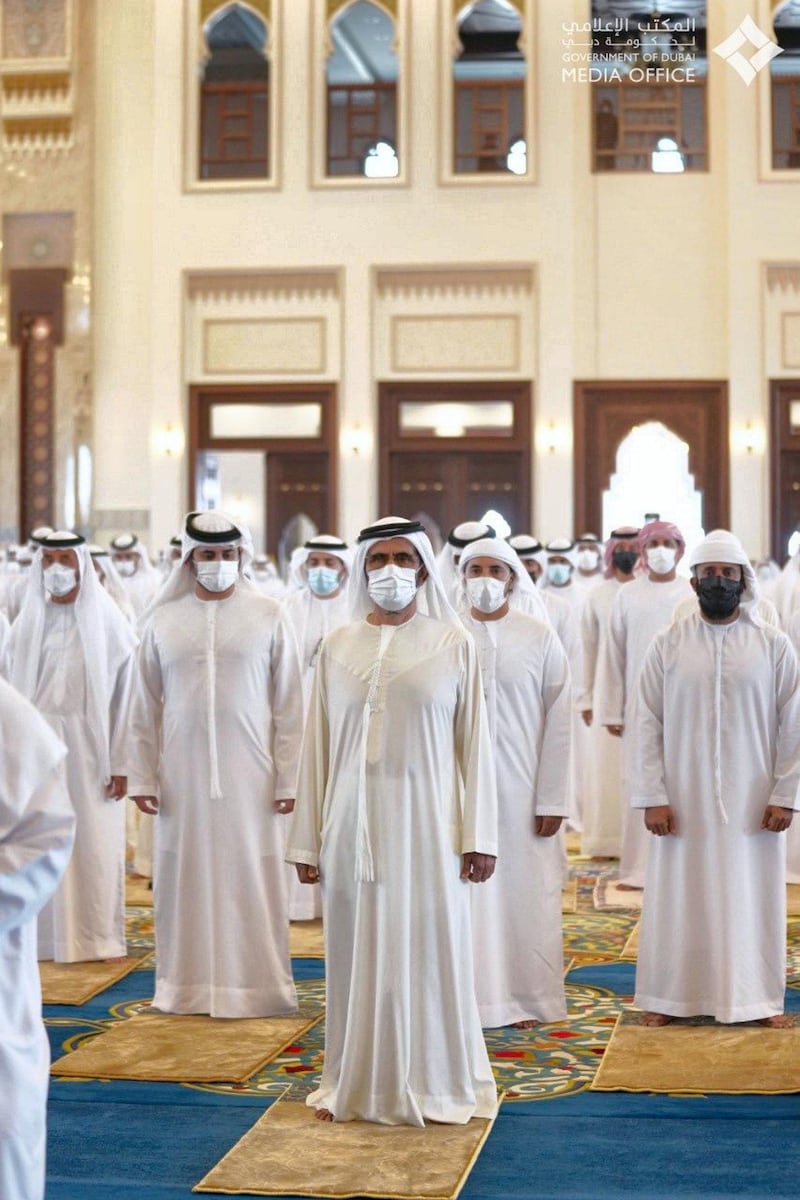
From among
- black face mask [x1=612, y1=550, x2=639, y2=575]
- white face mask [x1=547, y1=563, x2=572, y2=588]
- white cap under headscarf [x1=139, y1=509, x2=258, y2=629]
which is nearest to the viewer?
white cap under headscarf [x1=139, y1=509, x2=258, y2=629]

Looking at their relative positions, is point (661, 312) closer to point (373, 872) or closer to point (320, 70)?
point (320, 70)

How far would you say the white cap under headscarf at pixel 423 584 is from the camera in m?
4.06

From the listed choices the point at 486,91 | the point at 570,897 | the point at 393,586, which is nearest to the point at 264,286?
the point at 486,91

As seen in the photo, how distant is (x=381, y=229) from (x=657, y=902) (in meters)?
10.4

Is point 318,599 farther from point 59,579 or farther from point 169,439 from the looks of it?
point 169,439

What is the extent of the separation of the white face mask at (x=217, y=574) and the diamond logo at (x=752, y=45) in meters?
10.5

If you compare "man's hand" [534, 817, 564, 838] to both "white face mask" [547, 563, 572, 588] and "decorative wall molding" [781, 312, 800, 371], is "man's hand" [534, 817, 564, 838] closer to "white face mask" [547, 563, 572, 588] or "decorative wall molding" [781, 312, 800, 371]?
"white face mask" [547, 563, 572, 588]

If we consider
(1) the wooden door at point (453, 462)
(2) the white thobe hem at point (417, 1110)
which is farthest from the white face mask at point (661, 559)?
(1) the wooden door at point (453, 462)

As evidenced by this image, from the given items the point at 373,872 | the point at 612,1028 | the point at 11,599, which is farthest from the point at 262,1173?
the point at 11,599

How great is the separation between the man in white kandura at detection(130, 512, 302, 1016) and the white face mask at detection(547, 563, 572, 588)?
210 inches

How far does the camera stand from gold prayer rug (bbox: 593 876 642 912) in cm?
682

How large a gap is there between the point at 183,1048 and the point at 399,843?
3.81 feet

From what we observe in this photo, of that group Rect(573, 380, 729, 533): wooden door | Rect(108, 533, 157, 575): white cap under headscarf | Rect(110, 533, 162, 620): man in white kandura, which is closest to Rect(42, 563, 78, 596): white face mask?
Rect(110, 533, 162, 620): man in white kandura

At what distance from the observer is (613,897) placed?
702cm
